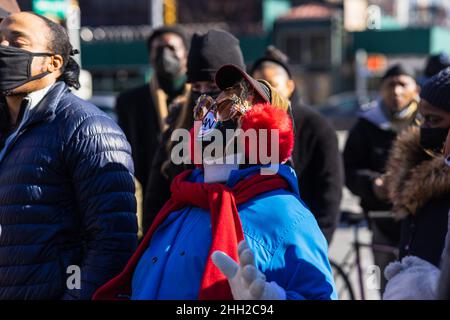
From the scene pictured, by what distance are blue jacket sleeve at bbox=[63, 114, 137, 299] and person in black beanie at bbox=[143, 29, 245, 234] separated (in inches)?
42.9

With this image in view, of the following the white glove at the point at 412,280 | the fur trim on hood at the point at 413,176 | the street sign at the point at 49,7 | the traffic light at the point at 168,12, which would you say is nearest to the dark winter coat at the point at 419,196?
the fur trim on hood at the point at 413,176

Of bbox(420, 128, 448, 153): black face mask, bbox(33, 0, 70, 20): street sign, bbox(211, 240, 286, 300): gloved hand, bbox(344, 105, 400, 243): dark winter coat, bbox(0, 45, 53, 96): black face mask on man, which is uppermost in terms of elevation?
bbox(33, 0, 70, 20): street sign

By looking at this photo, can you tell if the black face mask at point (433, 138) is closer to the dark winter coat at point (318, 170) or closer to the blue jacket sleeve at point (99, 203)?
the dark winter coat at point (318, 170)

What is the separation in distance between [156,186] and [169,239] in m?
1.60

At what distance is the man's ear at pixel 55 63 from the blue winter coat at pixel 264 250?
0.96m

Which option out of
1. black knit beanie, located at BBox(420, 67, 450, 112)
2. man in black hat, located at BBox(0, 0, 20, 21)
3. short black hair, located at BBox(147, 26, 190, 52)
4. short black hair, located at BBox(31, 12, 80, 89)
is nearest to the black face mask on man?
short black hair, located at BBox(31, 12, 80, 89)

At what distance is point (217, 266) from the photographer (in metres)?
2.42

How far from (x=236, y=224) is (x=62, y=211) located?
2.76ft

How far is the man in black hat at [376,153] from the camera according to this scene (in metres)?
5.70

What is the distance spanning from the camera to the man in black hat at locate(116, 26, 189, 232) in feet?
18.3

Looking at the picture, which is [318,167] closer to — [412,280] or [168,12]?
[412,280]

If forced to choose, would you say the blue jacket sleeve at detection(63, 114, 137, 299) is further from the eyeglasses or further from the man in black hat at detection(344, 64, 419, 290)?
the man in black hat at detection(344, 64, 419, 290)
